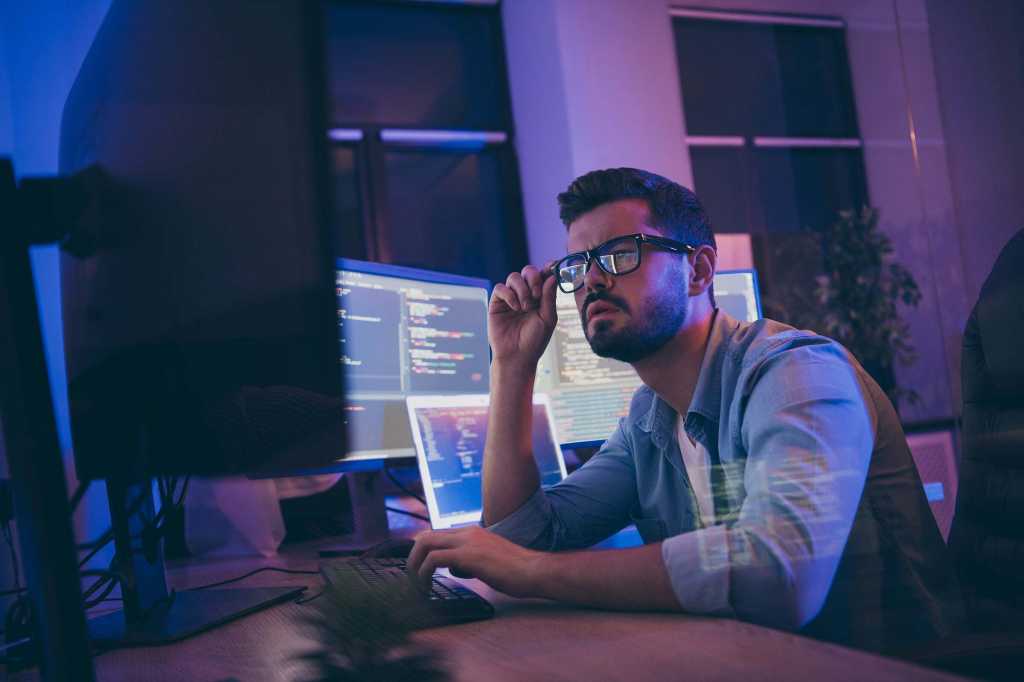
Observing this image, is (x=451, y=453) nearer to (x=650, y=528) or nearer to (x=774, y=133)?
(x=650, y=528)

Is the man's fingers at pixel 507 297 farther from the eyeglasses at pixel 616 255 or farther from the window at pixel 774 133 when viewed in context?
the window at pixel 774 133

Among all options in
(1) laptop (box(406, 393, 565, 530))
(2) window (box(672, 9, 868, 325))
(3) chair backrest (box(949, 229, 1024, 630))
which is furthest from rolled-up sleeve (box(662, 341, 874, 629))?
(2) window (box(672, 9, 868, 325))

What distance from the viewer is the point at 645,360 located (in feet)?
4.48

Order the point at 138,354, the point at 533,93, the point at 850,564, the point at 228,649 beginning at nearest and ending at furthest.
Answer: the point at 138,354 < the point at 228,649 < the point at 850,564 < the point at 533,93

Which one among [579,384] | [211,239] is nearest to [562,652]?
[211,239]

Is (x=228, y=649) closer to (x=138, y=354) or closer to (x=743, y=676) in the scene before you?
(x=138, y=354)

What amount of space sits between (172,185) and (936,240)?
455 centimetres

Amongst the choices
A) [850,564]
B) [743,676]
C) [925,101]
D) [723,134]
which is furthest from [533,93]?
[743,676]

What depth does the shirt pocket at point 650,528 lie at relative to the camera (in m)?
1.27

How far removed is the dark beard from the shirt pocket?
0.26m

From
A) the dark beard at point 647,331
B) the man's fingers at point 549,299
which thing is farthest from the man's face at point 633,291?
the man's fingers at point 549,299

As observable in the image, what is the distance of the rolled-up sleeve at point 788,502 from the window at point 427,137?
3048mm

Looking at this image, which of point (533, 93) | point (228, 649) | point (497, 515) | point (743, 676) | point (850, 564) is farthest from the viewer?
point (533, 93)

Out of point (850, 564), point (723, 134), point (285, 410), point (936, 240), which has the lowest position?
point (850, 564)
